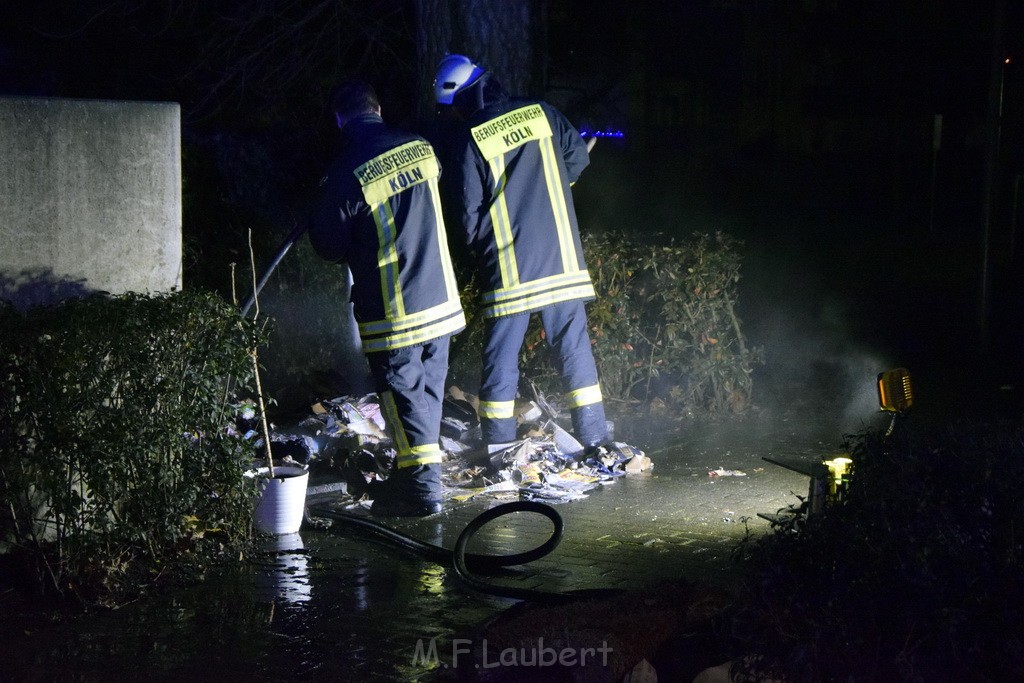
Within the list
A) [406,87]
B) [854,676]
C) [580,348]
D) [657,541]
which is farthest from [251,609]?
[406,87]

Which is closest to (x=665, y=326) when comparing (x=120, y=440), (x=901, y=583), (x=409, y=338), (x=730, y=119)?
(x=409, y=338)

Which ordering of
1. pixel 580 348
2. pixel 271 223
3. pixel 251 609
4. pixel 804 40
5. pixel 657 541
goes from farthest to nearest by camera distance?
1. pixel 804 40
2. pixel 271 223
3. pixel 580 348
4. pixel 657 541
5. pixel 251 609

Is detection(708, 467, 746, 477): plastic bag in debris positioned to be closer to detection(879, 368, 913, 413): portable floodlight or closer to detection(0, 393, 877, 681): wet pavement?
detection(0, 393, 877, 681): wet pavement

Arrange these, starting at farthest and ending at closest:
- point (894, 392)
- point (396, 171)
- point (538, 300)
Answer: point (538, 300) < point (396, 171) < point (894, 392)

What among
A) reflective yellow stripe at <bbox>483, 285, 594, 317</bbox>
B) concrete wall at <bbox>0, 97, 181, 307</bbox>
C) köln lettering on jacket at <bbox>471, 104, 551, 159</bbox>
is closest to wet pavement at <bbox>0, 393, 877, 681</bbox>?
reflective yellow stripe at <bbox>483, 285, 594, 317</bbox>

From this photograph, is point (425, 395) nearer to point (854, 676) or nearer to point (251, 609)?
point (251, 609)

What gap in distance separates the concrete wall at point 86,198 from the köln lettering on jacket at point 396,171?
38.7 inches

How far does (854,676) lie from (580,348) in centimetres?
416

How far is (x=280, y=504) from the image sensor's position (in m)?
5.52

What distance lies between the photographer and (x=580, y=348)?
272 inches

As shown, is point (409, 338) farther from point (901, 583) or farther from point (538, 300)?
point (901, 583)

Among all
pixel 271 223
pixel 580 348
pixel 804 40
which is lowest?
pixel 580 348

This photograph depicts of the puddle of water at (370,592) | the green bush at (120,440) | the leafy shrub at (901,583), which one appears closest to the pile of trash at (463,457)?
the puddle of water at (370,592)

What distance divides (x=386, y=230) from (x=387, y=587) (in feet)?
6.71
